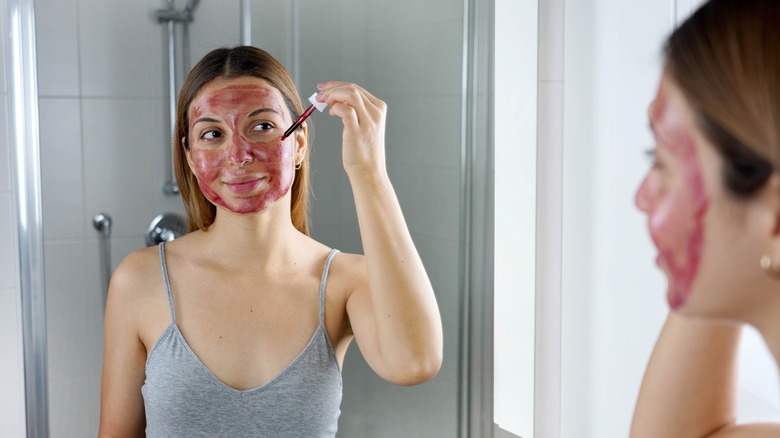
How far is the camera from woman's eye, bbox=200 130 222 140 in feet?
3.95

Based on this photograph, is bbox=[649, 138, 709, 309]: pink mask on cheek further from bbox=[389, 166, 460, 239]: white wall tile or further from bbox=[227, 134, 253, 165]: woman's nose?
bbox=[389, 166, 460, 239]: white wall tile

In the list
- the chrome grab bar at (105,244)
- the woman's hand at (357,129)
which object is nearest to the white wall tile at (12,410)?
the chrome grab bar at (105,244)

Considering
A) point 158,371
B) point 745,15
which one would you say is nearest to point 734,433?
point 745,15

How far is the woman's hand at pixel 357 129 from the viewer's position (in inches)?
44.5

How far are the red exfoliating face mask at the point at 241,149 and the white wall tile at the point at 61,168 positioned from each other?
0.29m

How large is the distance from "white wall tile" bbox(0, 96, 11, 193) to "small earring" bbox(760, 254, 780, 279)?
121cm

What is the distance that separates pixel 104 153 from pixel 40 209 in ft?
0.45

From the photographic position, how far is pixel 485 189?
6.01 feet

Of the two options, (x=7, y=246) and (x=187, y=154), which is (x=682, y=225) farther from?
(x=7, y=246)

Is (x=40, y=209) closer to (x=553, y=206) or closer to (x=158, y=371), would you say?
(x=158, y=371)

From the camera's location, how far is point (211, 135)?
3.96ft

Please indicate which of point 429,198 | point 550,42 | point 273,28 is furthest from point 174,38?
point 550,42

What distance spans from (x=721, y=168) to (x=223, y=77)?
2.61ft

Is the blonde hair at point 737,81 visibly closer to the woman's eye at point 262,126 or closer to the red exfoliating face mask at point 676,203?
the red exfoliating face mask at point 676,203
